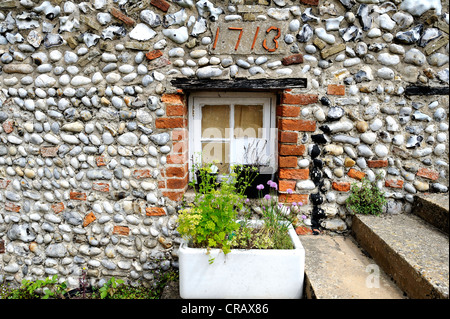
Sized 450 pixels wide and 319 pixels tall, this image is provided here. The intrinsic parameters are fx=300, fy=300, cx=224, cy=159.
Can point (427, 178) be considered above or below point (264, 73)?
below

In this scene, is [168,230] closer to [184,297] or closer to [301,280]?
[184,297]

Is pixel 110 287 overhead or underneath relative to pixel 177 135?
underneath

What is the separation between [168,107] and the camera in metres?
2.47

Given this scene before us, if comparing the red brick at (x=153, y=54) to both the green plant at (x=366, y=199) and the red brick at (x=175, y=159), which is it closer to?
the red brick at (x=175, y=159)

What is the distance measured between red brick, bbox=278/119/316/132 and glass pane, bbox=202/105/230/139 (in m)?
0.54

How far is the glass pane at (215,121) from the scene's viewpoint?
273 centimetres

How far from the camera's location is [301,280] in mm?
2037

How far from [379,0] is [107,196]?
2732 millimetres

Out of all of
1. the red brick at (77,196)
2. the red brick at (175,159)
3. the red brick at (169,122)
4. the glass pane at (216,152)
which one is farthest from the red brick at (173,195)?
the red brick at (77,196)

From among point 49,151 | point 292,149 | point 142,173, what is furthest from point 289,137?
point 49,151

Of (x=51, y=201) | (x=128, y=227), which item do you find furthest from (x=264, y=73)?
(x=51, y=201)

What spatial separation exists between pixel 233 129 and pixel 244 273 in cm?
127

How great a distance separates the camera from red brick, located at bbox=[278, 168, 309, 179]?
255 cm

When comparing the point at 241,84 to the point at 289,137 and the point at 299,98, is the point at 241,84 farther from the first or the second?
the point at 289,137
